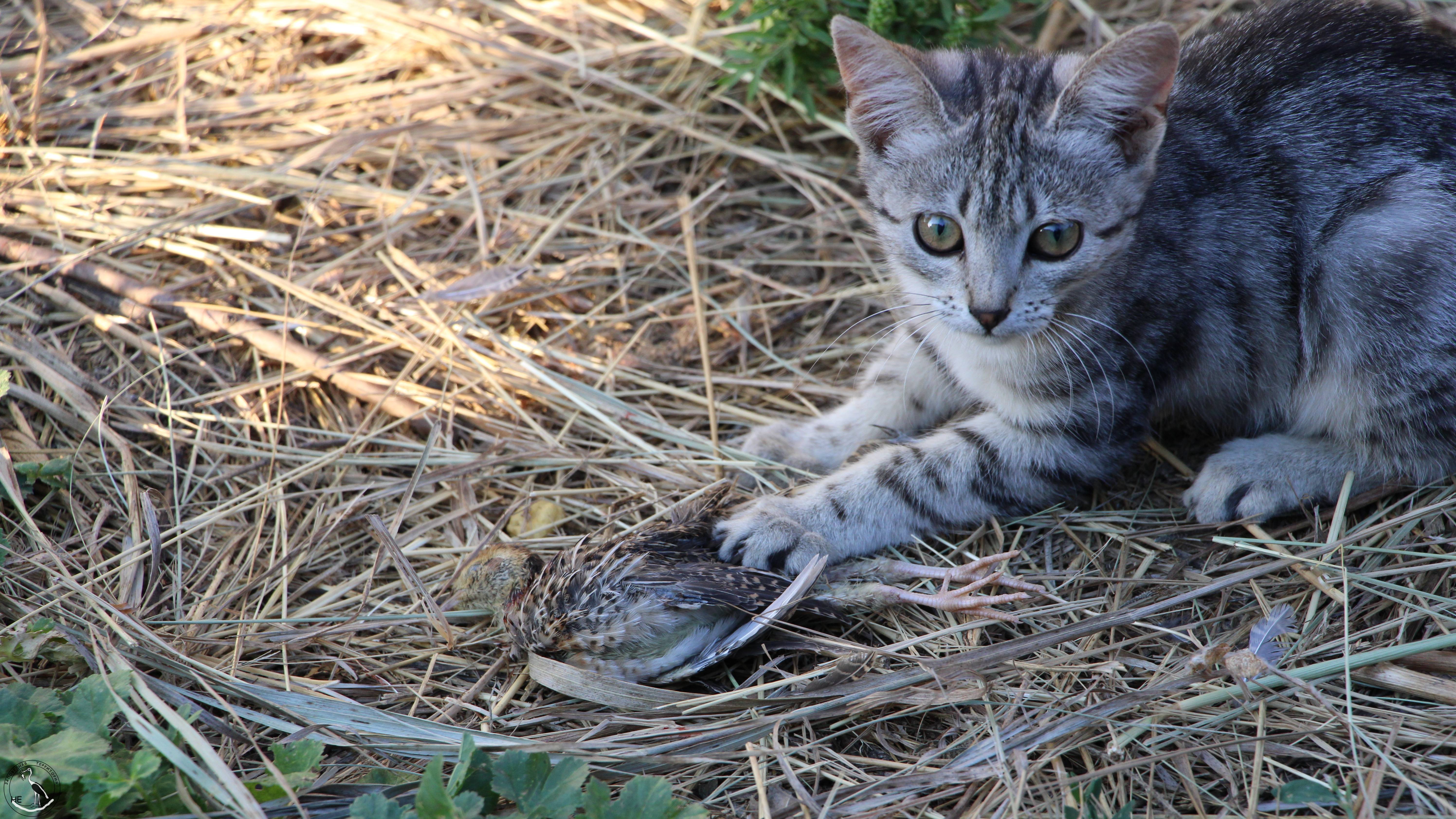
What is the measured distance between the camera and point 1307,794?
5.97ft

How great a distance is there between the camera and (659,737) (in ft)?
6.65

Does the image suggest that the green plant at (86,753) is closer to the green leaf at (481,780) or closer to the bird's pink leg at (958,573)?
the green leaf at (481,780)

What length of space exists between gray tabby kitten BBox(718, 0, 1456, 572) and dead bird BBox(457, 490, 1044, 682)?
13 centimetres

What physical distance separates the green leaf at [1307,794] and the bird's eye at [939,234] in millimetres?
1272

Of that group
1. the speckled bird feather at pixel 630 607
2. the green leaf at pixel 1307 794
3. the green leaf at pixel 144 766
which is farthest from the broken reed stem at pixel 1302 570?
the green leaf at pixel 144 766

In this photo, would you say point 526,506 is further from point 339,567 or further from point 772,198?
point 772,198

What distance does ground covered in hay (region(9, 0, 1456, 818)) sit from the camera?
1.98 metres

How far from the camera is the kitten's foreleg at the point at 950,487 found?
8.20ft

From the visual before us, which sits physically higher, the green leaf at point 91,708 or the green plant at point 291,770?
the green leaf at point 91,708

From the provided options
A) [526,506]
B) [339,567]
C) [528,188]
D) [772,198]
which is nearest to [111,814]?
[339,567]

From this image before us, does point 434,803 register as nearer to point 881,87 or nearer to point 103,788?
point 103,788

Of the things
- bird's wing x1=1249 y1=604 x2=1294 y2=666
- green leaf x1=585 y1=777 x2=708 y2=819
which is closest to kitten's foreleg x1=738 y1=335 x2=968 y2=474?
bird's wing x1=1249 y1=604 x2=1294 y2=666

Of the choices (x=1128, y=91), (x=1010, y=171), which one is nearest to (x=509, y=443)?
(x=1010, y=171)
